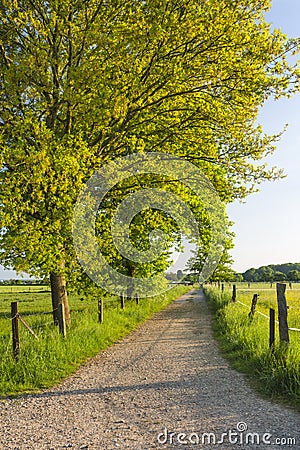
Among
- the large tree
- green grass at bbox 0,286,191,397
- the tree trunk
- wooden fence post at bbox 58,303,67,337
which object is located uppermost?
the large tree

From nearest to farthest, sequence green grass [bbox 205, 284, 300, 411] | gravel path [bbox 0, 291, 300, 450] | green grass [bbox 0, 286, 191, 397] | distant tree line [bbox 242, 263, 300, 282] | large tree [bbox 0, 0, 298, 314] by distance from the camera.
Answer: gravel path [bbox 0, 291, 300, 450] < green grass [bbox 205, 284, 300, 411] < green grass [bbox 0, 286, 191, 397] < large tree [bbox 0, 0, 298, 314] < distant tree line [bbox 242, 263, 300, 282]

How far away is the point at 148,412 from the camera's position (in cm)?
735

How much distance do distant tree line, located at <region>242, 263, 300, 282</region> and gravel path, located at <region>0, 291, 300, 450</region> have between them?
137 m

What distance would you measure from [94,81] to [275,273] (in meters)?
151

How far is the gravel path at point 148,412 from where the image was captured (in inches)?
239

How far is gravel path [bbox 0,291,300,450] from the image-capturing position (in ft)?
19.9

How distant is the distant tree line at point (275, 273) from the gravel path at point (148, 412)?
137403 mm

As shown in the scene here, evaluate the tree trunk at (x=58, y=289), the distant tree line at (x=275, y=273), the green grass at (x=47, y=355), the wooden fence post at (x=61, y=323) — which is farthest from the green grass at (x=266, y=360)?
the distant tree line at (x=275, y=273)

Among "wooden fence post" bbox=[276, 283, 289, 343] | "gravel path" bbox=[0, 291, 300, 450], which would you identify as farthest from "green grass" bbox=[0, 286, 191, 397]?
"wooden fence post" bbox=[276, 283, 289, 343]

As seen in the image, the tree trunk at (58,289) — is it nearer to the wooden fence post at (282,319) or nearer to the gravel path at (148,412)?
the gravel path at (148,412)

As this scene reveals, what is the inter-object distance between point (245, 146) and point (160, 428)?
12.3 m

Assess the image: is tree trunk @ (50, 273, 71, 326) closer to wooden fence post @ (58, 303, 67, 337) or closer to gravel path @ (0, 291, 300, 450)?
wooden fence post @ (58, 303, 67, 337)

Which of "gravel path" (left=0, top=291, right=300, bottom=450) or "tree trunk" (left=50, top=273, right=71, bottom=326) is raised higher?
"tree trunk" (left=50, top=273, right=71, bottom=326)

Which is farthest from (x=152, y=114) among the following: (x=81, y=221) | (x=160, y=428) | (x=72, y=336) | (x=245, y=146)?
(x=160, y=428)
